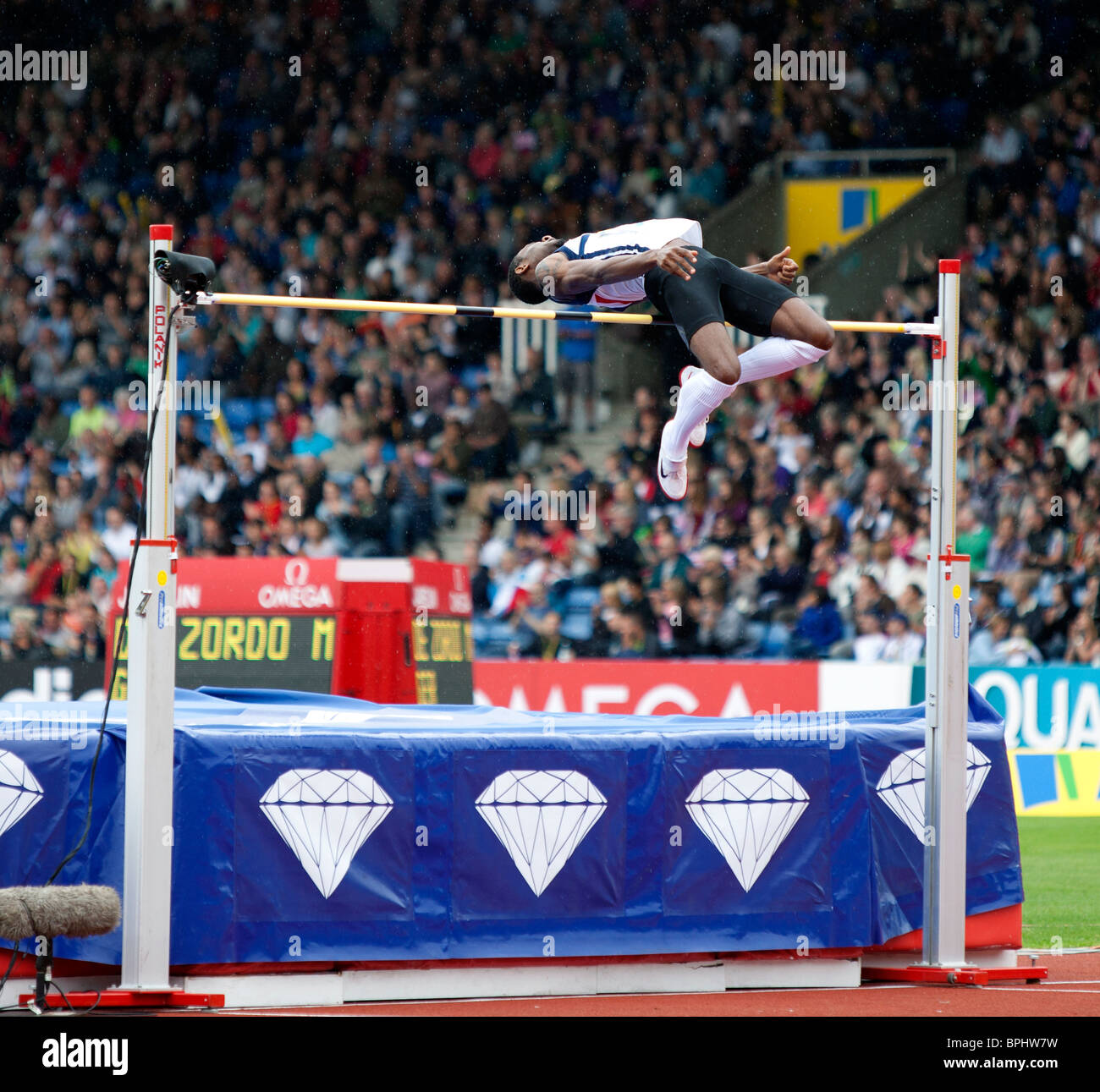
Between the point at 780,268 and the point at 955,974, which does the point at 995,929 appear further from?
the point at 780,268

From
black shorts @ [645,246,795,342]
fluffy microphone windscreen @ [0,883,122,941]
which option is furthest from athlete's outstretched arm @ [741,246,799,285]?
fluffy microphone windscreen @ [0,883,122,941]

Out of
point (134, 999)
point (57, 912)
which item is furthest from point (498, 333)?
point (57, 912)

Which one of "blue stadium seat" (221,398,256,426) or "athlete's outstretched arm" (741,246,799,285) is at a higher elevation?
"blue stadium seat" (221,398,256,426)

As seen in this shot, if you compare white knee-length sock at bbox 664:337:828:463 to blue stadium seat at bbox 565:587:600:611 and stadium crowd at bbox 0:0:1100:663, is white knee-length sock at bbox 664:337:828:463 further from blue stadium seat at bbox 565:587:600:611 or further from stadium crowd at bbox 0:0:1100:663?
blue stadium seat at bbox 565:587:600:611

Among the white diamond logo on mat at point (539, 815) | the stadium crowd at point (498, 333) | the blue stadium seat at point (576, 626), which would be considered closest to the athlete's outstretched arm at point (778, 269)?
the white diamond logo on mat at point (539, 815)

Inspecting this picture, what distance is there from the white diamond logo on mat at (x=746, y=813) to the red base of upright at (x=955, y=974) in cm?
80

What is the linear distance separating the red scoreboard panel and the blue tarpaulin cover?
3.20m

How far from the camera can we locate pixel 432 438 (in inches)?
717

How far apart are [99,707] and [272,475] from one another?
1033 cm

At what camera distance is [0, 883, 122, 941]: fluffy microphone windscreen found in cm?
641

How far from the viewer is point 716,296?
7824mm

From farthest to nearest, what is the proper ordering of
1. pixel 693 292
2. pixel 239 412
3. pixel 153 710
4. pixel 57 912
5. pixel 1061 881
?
pixel 239 412
pixel 1061 881
pixel 693 292
pixel 153 710
pixel 57 912

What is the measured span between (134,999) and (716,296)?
3723mm

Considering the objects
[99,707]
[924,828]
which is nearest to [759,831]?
[924,828]
